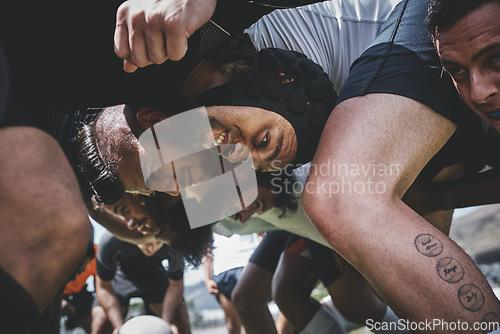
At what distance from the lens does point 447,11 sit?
1474 mm

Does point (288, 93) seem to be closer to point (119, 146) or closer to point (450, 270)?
point (119, 146)

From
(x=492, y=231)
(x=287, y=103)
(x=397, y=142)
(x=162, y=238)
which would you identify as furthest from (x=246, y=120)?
(x=492, y=231)

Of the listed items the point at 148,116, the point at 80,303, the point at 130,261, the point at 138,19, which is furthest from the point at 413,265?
the point at 80,303

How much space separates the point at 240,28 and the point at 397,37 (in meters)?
0.59

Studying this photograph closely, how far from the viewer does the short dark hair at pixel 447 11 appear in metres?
1.42

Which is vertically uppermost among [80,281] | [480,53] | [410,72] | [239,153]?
[480,53]

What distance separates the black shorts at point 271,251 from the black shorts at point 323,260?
39 cm

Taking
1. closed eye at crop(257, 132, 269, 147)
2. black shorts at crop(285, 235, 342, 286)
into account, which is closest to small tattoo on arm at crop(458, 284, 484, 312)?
closed eye at crop(257, 132, 269, 147)

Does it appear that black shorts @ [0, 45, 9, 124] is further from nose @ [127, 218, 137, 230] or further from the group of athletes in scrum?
nose @ [127, 218, 137, 230]

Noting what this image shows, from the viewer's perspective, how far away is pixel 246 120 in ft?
5.96

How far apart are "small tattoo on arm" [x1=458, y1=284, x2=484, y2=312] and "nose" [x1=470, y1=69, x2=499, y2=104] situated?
585 mm

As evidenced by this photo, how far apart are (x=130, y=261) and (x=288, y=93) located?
371cm

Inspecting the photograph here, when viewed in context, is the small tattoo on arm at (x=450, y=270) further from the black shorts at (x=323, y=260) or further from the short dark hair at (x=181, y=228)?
the short dark hair at (x=181, y=228)

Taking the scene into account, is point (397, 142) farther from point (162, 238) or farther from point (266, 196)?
point (162, 238)
